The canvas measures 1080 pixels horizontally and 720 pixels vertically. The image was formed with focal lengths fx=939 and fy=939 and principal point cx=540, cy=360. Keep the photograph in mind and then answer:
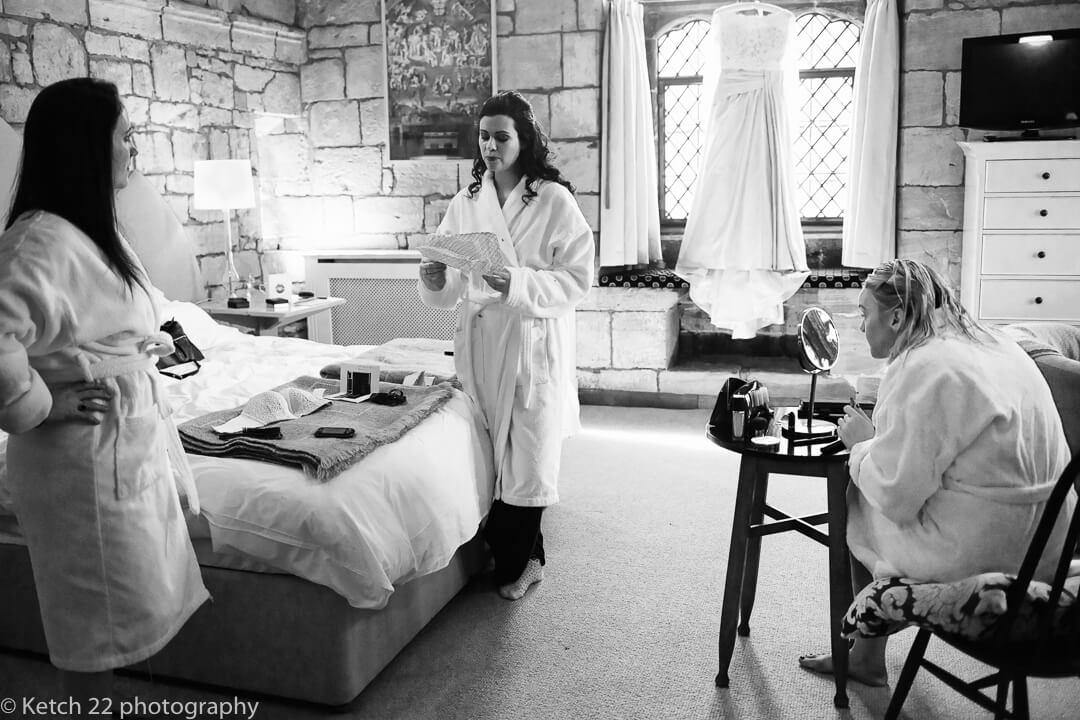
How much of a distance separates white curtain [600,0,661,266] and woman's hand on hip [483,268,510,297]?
279 centimetres

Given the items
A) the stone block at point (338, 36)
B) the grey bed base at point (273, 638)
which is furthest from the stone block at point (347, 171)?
the grey bed base at point (273, 638)

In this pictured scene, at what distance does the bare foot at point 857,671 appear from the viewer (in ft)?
8.17

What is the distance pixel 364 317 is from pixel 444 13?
1.99m

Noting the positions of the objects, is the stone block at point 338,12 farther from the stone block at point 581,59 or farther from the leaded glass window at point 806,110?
the leaded glass window at point 806,110

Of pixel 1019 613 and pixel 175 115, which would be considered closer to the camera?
pixel 1019 613

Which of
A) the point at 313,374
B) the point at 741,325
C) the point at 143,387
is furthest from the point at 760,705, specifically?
the point at 741,325

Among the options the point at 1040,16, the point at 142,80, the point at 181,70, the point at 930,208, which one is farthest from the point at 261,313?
the point at 1040,16

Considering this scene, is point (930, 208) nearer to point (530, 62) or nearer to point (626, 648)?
point (530, 62)

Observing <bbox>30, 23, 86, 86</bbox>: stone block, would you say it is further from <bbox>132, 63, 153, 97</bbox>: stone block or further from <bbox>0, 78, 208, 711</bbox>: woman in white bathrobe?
<bbox>0, 78, 208, 711</bbox>: woman in white bathrobe

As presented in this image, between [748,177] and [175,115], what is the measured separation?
326 centimetres

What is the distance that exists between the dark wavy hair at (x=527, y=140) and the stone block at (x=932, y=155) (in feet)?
9.73

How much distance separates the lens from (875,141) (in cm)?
525

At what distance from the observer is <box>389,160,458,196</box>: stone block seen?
6147 millimetres

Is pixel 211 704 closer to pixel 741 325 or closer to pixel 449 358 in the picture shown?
pixel 449 358
